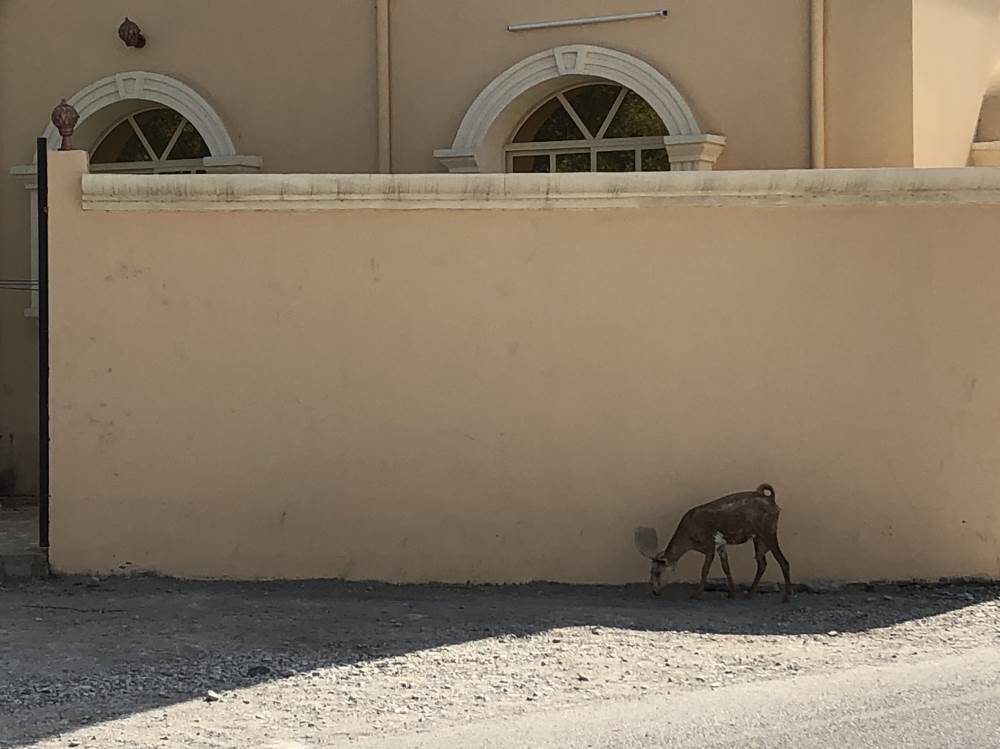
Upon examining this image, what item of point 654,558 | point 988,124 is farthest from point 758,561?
point 988,124

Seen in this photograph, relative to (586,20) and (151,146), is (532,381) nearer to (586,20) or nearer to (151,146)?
(586,20)

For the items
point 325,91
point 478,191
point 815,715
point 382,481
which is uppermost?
point 325,91

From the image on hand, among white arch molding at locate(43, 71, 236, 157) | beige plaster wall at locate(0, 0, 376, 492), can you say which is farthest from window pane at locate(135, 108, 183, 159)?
beige plaster wall at locate(0, 0, 376, 492)

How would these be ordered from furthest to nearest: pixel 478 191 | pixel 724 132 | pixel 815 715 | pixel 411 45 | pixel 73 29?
pixel 73 29 → pixel 411 45 → pixel 724 132 → pixel 478 191 → pixel 815 715

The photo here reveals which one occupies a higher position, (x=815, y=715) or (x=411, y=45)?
(x=411, y=45)

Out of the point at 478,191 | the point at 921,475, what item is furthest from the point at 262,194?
the point at 921,475

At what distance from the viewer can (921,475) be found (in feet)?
29.9

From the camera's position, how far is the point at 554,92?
12.0 metres

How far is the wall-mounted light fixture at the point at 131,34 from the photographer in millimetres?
12727

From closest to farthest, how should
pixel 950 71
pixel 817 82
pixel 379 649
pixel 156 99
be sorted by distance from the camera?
pixel 379 649
pixel 817 82
pixel 950 71
pixel 156 99

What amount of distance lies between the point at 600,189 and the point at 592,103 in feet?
10.7

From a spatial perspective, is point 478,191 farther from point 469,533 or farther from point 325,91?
point 325,91

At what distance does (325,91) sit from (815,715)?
7.58 m

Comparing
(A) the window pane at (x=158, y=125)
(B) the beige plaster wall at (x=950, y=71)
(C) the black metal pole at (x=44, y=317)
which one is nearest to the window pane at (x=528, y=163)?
(B) the beige plaster wall at (x=950, y=71)
